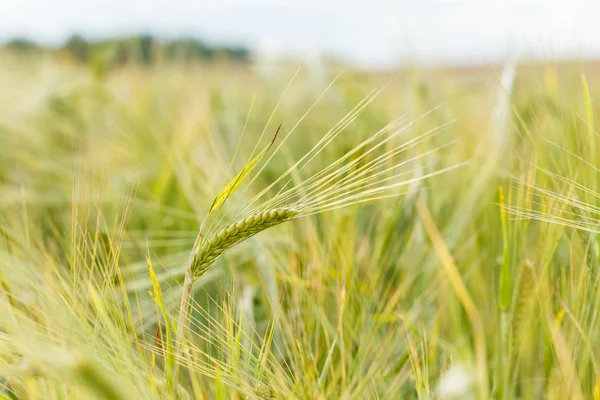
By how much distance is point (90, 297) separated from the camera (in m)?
0.37

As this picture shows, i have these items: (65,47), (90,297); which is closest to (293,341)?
(90,297)

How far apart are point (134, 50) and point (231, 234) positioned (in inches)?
67.4

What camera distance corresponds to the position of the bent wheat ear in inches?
13.3

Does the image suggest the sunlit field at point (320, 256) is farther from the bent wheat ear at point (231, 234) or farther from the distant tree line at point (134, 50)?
the distant tree line at point (134, 50)

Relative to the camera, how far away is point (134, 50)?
1.91 metres

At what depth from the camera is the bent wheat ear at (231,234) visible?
1.11ft

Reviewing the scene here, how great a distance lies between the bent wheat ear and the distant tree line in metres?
1.32

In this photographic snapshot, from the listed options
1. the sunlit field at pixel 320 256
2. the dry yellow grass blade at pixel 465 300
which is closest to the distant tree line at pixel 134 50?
the sunlit field at pixel 320 256

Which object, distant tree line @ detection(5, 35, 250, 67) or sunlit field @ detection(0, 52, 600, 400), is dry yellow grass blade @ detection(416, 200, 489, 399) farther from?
distant tree line @ detection(5, 35, 250, 67)

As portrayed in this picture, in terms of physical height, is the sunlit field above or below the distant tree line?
below

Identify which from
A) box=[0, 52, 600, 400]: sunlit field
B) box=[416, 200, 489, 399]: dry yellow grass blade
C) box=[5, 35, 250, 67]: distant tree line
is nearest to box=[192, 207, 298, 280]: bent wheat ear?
box=[0, 52, 600, 400]: sunlit field

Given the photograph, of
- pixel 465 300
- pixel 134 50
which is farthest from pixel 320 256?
pixel 134 50

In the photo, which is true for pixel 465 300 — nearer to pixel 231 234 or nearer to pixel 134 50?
pixel 231 234

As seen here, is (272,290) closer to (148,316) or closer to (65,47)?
(148,316)
